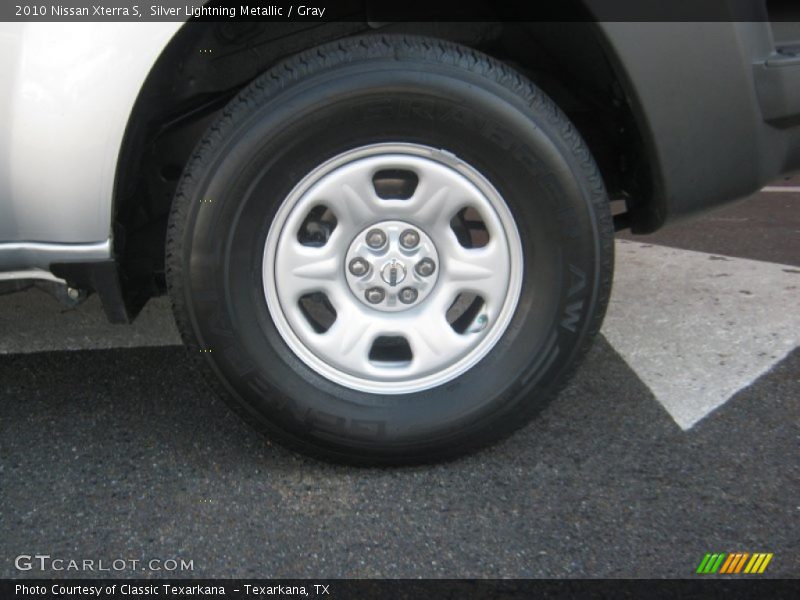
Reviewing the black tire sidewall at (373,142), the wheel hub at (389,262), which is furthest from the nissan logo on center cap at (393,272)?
the black tire sidewall at (373,142)

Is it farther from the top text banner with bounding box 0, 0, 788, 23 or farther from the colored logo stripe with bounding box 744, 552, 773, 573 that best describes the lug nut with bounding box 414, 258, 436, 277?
the colored logo stripe with bounding box 744, 552, 773, 573

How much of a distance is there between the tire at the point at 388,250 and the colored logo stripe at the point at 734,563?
0.50 meters

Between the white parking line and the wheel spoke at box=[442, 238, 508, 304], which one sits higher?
the wheel spoke at box=[442, 238, 508, 304]

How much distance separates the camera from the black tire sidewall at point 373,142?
1908 mm

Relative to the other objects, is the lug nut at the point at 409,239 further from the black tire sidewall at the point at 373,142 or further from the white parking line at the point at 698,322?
the white parking line at the point at 698,322

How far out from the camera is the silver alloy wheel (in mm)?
1993

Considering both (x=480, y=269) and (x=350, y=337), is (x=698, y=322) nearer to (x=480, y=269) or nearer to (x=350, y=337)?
(x=480, y=269)

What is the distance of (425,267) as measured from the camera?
2078 millimetres

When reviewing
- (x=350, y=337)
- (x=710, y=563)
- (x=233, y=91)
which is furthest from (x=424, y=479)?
(x=233, y=91)

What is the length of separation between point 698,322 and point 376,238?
4.33ft
